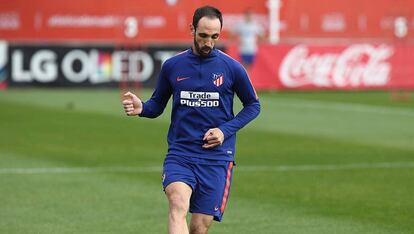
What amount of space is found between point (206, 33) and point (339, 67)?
27.1m

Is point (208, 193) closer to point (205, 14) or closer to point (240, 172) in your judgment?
point (205, 14)

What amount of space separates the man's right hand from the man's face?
72 cm

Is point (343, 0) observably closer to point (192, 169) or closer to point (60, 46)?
point (60, 46)

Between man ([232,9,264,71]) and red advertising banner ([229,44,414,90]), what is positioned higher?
man ([232,9,264,71])

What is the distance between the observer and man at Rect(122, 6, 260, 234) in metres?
9.25

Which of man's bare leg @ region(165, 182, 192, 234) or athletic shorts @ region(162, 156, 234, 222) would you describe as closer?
man's bare leg @ region(165, 182, 192, 234)

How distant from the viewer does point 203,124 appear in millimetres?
9391

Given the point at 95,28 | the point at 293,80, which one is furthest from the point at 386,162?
the point at 95,28

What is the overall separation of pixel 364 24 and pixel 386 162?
30204mm

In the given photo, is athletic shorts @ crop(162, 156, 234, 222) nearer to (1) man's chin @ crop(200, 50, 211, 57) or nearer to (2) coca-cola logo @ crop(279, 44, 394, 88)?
(1) man's chin @ crop(200, 50, 211, 57)

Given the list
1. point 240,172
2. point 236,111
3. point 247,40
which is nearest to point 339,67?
point 247,40

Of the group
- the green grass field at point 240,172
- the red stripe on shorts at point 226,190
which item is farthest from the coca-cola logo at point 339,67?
the red stripe on shorts at point 226,190

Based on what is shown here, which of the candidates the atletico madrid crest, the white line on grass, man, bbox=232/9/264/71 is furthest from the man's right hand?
man, bbox=232/9/264/71

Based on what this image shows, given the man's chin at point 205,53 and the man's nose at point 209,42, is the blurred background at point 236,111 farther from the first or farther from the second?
the man's nose at point 209,42
